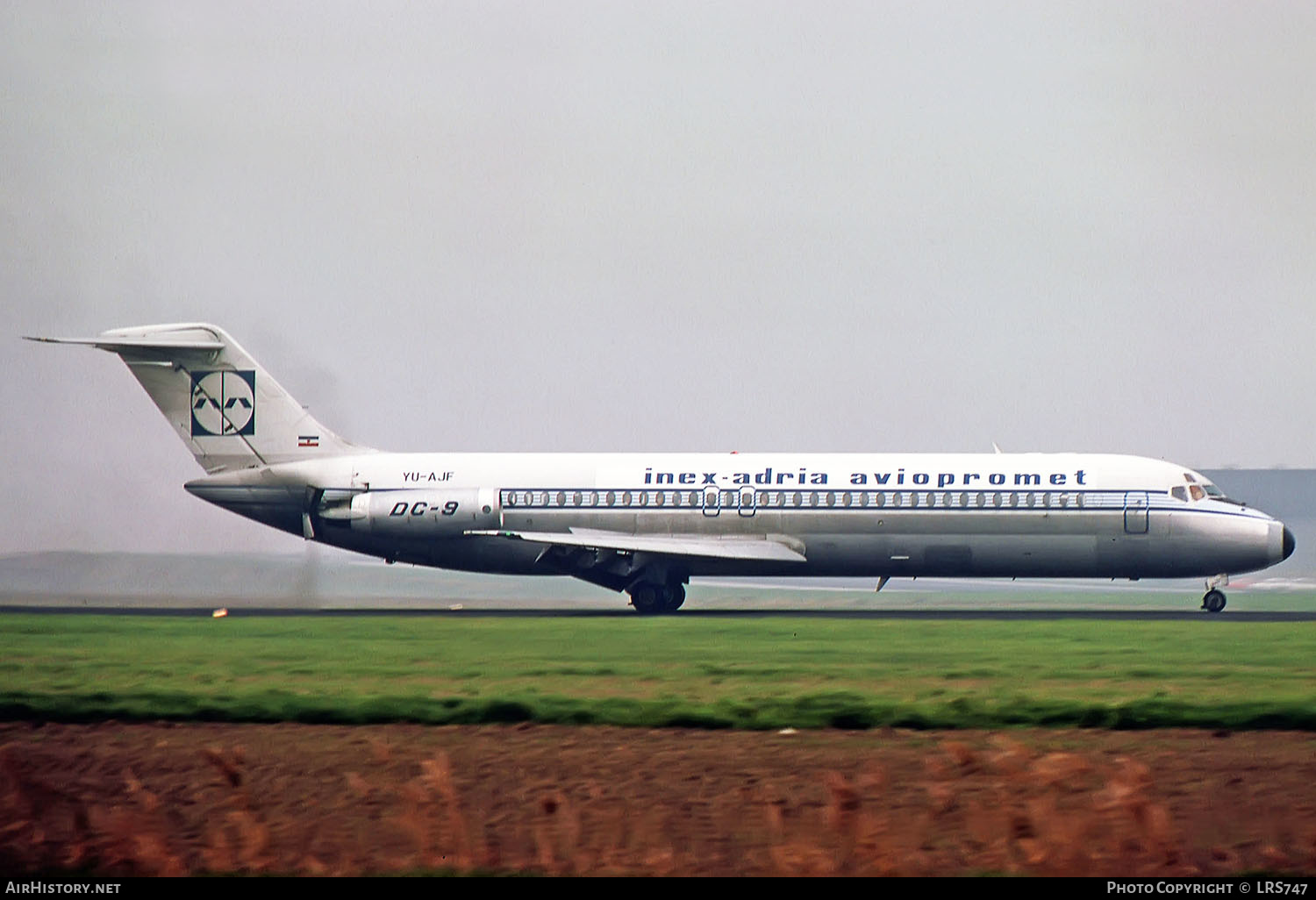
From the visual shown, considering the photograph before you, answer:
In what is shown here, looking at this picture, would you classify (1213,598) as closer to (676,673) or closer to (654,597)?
(654,597)

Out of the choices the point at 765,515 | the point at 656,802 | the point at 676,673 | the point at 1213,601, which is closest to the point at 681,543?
the point at 765,515

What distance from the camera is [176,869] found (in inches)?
593

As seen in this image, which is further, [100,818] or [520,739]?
[520,739]

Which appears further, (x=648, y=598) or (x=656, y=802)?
(x=648, y=598)

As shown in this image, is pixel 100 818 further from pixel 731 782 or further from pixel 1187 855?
pixel 1187 855

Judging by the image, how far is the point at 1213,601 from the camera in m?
41.8

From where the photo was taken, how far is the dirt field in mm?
15156

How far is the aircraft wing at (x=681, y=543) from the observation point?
41.5 metres

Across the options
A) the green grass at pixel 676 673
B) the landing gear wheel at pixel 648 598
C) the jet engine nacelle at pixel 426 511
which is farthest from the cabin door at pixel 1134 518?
the jet engine nacelle at pixel 426 511

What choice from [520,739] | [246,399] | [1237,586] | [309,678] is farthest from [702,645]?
[1237,586]

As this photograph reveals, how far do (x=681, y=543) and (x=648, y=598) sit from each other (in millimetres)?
1579

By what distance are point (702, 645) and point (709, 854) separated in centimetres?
1536

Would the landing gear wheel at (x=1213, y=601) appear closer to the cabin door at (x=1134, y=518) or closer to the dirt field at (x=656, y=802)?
the cabin door at (x=1134, y=518)

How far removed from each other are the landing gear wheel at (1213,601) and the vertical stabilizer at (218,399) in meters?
20.7
